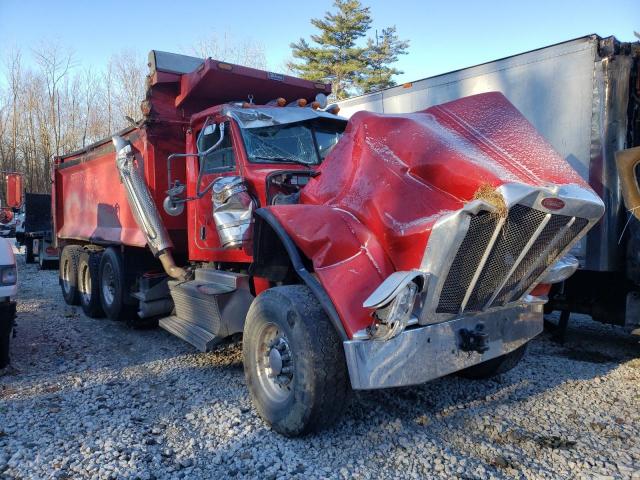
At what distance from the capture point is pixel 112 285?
7188 mm

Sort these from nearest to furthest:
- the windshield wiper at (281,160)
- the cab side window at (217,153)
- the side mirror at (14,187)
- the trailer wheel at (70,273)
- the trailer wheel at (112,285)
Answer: the windshield wiper at (281,160)
the cab side window at (217,153)
the trailer wheel at (112,285)
the trailer wheel at (70,273)
the side mirror at (14,187)

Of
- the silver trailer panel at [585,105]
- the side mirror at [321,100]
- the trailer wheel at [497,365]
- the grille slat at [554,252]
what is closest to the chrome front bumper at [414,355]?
the grille slat at [554,252]

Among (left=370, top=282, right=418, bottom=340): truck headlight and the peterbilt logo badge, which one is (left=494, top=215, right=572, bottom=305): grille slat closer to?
the peterbilt logo badge

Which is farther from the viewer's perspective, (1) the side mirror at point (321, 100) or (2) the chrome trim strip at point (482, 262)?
(1) the side mirror at point (321, 100)

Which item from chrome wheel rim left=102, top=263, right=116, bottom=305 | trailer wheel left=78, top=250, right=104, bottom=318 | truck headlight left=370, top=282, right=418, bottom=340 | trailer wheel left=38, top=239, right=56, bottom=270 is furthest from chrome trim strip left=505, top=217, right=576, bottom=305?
trailer wheel left=38, top=239, right=56, bottom=270

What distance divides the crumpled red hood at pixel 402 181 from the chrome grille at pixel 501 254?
196 mm

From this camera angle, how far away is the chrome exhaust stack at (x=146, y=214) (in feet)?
19.5

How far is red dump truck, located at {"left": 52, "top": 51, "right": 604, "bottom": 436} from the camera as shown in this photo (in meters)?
2.79

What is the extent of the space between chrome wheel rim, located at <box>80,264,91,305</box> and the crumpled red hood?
17.9 ft

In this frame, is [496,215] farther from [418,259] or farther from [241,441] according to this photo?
[241,441]

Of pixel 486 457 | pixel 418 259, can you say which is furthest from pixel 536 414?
pixel 418 259

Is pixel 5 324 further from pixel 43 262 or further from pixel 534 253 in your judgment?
pixel 43 262

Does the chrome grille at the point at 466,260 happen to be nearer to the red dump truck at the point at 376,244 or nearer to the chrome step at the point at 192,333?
the red dump truck at the point at 376,244

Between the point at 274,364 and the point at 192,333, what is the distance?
1764 millimetres
